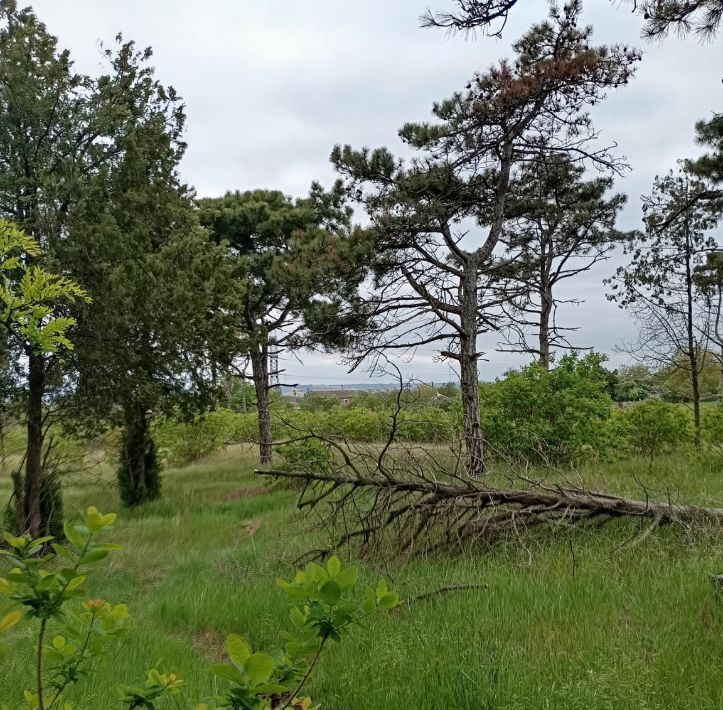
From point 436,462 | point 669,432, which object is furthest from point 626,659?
point 669,432

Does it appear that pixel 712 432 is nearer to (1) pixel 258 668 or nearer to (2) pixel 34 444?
(2) pixel 34 444

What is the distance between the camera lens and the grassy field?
2.51 meters

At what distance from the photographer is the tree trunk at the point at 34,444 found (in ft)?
26.4

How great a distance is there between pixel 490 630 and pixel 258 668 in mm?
2672

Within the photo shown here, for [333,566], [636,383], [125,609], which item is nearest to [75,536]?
[125,609]

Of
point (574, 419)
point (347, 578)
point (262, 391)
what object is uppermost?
point (262, 391)

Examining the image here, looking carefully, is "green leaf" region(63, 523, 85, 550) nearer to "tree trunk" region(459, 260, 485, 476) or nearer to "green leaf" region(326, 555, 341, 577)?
"green leaf" region(326, 555, 341, 577)

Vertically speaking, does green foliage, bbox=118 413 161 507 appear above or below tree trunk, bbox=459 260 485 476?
below

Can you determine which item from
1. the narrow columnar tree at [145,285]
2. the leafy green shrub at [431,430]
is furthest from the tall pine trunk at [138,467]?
the leafy green shrub at [431,430]

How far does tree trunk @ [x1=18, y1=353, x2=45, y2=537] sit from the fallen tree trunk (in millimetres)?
5109

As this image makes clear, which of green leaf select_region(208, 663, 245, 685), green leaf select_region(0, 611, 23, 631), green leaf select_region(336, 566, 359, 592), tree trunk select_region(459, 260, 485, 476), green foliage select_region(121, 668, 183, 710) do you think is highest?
tree trunk select_region(459, 260, 485, 476)

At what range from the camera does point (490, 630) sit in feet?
10.4

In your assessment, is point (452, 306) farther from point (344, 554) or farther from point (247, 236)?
point (247, 236)

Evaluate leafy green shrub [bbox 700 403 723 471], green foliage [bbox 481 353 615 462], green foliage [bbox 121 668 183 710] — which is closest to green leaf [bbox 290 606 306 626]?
green foliage [bbox 121 668 183 710]
